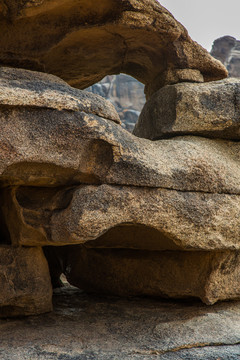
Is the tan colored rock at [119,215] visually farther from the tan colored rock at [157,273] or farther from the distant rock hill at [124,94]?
the distant rock hill at [124,94]

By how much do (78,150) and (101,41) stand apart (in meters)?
1.12

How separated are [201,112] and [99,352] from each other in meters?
1.66

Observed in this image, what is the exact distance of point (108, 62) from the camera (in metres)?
2.99

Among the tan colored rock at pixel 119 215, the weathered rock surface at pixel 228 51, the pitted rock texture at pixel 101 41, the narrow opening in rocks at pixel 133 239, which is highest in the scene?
the weathered rock surface at pixel 228 51

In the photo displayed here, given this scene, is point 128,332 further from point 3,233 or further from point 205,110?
point 205,110

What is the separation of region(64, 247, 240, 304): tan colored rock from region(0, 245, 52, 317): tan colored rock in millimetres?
694

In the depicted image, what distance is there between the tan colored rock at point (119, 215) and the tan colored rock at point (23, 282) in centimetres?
10

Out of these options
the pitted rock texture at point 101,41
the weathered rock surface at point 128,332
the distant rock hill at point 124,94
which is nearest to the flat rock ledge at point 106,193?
the weathered rock surface at point 128,332

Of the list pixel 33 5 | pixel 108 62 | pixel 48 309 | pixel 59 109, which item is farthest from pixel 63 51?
pixel 48 309

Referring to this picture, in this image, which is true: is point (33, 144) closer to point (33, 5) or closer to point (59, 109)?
point (59, 109)

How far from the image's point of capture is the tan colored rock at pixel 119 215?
2023 mm

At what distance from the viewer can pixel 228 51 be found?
12773mm

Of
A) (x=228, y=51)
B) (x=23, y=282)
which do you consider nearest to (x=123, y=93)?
(x=228, y=51)

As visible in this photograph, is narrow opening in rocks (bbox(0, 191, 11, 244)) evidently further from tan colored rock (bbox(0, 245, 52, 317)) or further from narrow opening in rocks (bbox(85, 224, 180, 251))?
narrow opening in rocks (bbox(85, 224, 180, 251))
